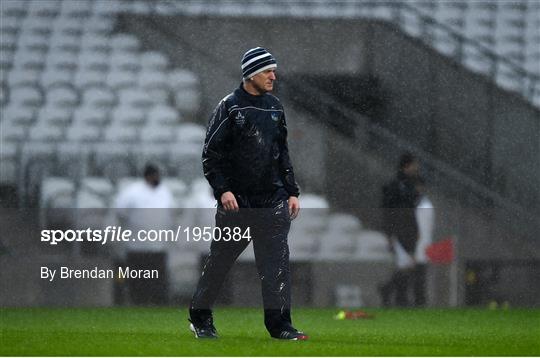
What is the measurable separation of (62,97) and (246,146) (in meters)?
6.72

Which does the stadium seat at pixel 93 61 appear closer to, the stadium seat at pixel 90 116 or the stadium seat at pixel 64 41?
the stadium seat at pixel 64 41

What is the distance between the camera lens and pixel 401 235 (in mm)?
11289

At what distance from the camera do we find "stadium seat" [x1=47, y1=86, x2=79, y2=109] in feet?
44.2

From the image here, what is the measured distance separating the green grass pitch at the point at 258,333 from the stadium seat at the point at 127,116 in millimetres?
2852

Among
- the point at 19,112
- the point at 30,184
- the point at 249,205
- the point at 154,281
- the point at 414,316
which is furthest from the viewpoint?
the point at 19,112

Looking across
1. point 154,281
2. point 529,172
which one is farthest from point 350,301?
point 529,172

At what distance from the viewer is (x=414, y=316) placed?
33.2ft

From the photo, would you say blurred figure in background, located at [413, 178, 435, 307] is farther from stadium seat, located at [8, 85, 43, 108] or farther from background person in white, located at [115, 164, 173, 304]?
stadium seat, located at [8, 85, 43, 108]

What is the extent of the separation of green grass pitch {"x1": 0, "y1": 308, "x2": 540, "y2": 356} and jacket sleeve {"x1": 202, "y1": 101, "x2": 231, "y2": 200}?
70cm

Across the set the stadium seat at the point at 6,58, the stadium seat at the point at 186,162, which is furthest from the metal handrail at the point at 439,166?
the stadium seat at the point at 6,58

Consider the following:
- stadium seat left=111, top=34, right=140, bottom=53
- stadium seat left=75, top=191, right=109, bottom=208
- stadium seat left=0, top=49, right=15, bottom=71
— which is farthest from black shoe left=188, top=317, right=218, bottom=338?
stadium seat left=0, top=49, right=15, bottom=71

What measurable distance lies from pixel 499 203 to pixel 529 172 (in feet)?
1.37

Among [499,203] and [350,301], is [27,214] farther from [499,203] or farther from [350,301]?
[499,203]

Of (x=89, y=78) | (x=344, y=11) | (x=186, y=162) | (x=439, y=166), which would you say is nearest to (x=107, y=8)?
(x=89, y=78)
